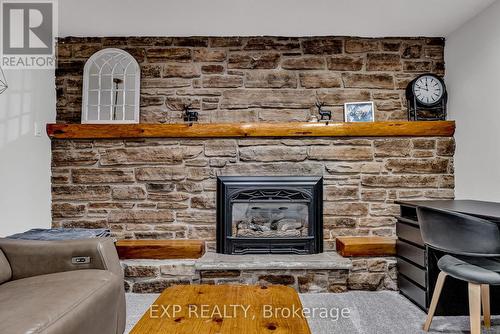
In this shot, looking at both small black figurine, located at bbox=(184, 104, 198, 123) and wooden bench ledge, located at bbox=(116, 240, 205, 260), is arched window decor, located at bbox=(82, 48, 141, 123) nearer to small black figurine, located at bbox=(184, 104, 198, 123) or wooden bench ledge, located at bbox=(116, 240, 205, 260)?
small black figurine, located at bbox=(184, 104, 198, 123)

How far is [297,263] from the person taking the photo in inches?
113

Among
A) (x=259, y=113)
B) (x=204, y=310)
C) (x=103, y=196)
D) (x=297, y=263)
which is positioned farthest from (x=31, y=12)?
(x=297, y=263)

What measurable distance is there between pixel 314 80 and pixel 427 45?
1.18 metres

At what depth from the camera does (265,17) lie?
299 cm

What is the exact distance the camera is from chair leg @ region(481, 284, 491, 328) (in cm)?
224

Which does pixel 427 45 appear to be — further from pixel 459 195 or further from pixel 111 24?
pixel 111 24

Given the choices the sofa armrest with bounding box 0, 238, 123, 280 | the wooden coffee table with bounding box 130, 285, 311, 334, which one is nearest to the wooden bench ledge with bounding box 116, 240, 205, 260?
the sofa armrest with bounding box 0, 238, 123, 280

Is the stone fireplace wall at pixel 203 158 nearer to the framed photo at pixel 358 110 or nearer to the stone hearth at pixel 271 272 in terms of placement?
the framed photo at pixel 358 110

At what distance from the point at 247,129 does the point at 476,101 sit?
2011 millimetres

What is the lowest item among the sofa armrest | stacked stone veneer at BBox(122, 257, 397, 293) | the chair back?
stacked stone veneer at BBox(122, 257, 397, 293)

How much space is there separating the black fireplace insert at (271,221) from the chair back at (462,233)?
50.5 inches

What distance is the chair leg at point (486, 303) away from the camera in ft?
7.34

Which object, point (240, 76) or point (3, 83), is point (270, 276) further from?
point (3, 83)

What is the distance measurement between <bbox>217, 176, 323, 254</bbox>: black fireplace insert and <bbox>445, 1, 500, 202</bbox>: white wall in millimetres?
1318
